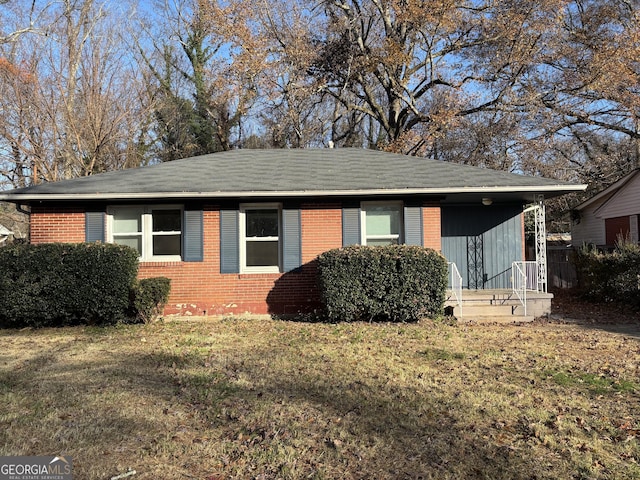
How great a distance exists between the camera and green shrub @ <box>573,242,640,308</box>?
36.5 feet

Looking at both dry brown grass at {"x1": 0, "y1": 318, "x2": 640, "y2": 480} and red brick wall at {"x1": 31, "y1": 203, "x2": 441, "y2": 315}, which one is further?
red brick wall at {"x1": 31, "y1": 203, "x2": 441, "y2": 315}

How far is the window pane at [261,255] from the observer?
10367mm

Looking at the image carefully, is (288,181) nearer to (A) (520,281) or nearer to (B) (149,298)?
(B) (149,298)

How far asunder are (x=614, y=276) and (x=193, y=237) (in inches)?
400

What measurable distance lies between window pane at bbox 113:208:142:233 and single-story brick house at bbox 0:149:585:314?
0.9 inches

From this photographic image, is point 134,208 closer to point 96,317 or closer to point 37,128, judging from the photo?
point 96,317

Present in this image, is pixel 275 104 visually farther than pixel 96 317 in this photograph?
Yes

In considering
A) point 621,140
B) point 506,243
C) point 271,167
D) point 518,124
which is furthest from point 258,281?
point 621,140

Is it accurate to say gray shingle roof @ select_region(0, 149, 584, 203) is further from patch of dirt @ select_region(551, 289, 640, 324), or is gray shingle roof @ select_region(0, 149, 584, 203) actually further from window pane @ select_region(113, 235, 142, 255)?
patch of dirt @ select_region(551, 289, 640, 324)

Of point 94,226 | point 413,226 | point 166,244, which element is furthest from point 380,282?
point 94,226

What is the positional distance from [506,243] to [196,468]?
34.6 feet

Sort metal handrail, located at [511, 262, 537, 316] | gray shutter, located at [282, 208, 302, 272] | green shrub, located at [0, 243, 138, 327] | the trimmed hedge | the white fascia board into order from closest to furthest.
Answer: green shrub, located at [0, 243, 138, 327] < the trimmed hedge < the white fascia board < metal handrail, located at [511, 262, 537, 316] < gray shutter, located at [282, 208, 302, 272]

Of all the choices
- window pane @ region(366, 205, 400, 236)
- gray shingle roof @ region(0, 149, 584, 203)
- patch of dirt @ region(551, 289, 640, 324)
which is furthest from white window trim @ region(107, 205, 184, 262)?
patch of dirt @ region(551, 289, 640, 324)

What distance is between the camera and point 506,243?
1216cm
